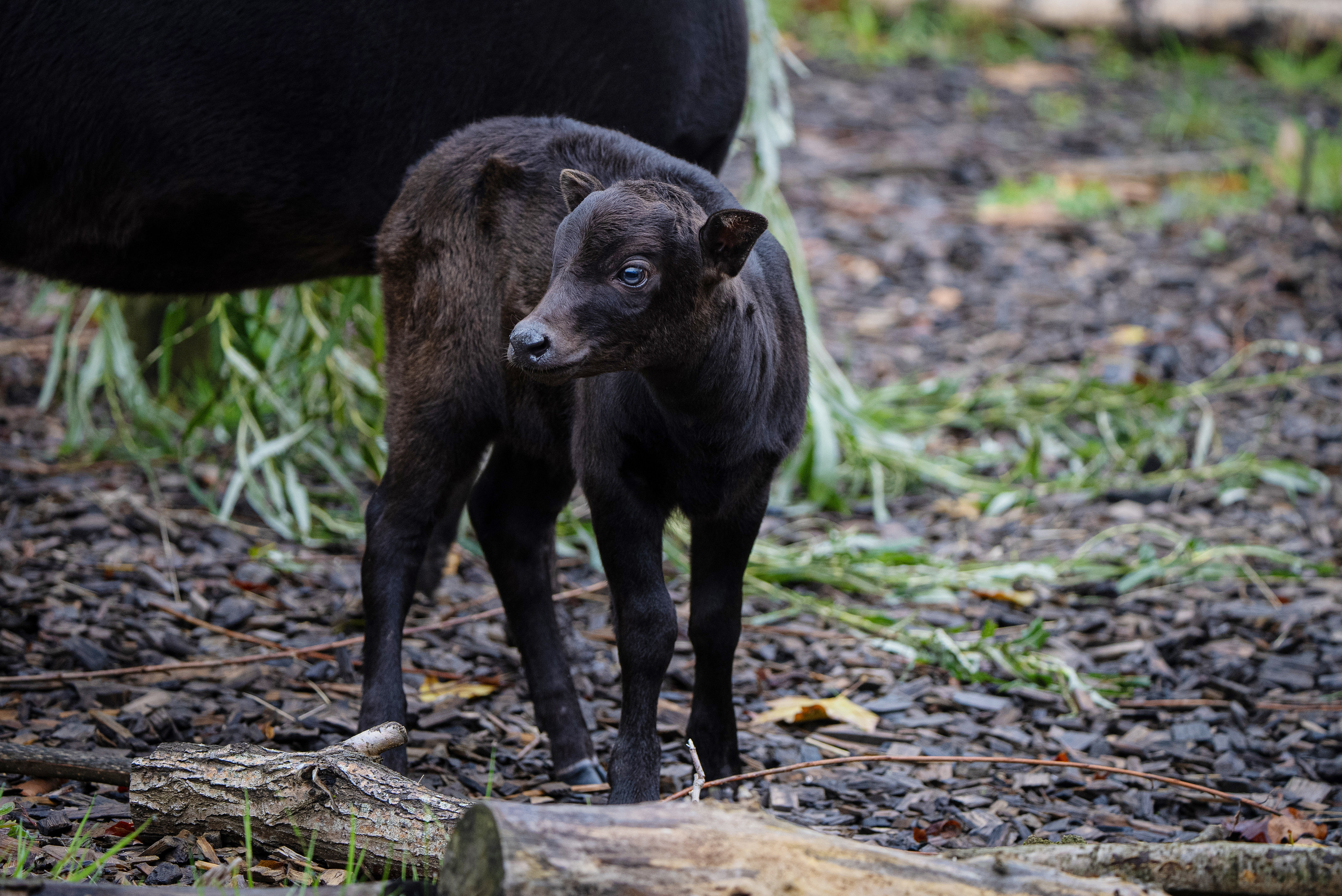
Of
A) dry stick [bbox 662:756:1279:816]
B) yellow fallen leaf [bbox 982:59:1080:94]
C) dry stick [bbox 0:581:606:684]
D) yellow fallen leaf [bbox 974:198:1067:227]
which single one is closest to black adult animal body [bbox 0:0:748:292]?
dry stick [bbox 0:581:606:684]

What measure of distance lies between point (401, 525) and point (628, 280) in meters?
1.17

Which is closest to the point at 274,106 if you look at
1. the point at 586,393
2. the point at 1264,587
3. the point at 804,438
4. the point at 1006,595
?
the point at 586,393

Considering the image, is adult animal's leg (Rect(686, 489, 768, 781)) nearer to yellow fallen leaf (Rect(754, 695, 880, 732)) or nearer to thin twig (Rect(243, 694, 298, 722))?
yellow fallen leaf (Rect(754, 695, 880, 732))

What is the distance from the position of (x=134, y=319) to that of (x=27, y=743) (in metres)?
3.24

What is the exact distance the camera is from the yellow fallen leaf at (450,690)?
12.8 ft

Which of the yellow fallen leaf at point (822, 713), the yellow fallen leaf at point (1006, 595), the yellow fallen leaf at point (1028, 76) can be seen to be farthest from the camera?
the yellow fallen leaf at point (1028, 76)

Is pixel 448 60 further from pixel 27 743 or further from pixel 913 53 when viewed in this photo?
pixel 913 53

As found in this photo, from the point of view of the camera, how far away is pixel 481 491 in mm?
3738

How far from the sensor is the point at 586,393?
3.04m

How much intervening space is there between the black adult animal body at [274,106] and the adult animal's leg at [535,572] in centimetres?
84

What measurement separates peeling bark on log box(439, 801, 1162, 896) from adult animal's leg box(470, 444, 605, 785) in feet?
4.47

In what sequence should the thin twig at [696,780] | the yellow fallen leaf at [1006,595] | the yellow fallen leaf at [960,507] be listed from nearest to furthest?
1. the thin twig at [696,780]
2. the yellow fallen leaf at [1006,595]
3. the yellow fallen leaf at [960,507]

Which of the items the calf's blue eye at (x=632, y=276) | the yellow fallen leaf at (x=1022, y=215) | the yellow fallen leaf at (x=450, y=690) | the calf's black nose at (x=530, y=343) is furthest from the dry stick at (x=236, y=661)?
the yellow fallen leaf at (x=1022, y=215)

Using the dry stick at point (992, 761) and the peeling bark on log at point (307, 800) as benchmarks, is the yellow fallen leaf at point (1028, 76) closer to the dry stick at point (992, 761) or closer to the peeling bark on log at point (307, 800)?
the dry stick at point (992, 761)
